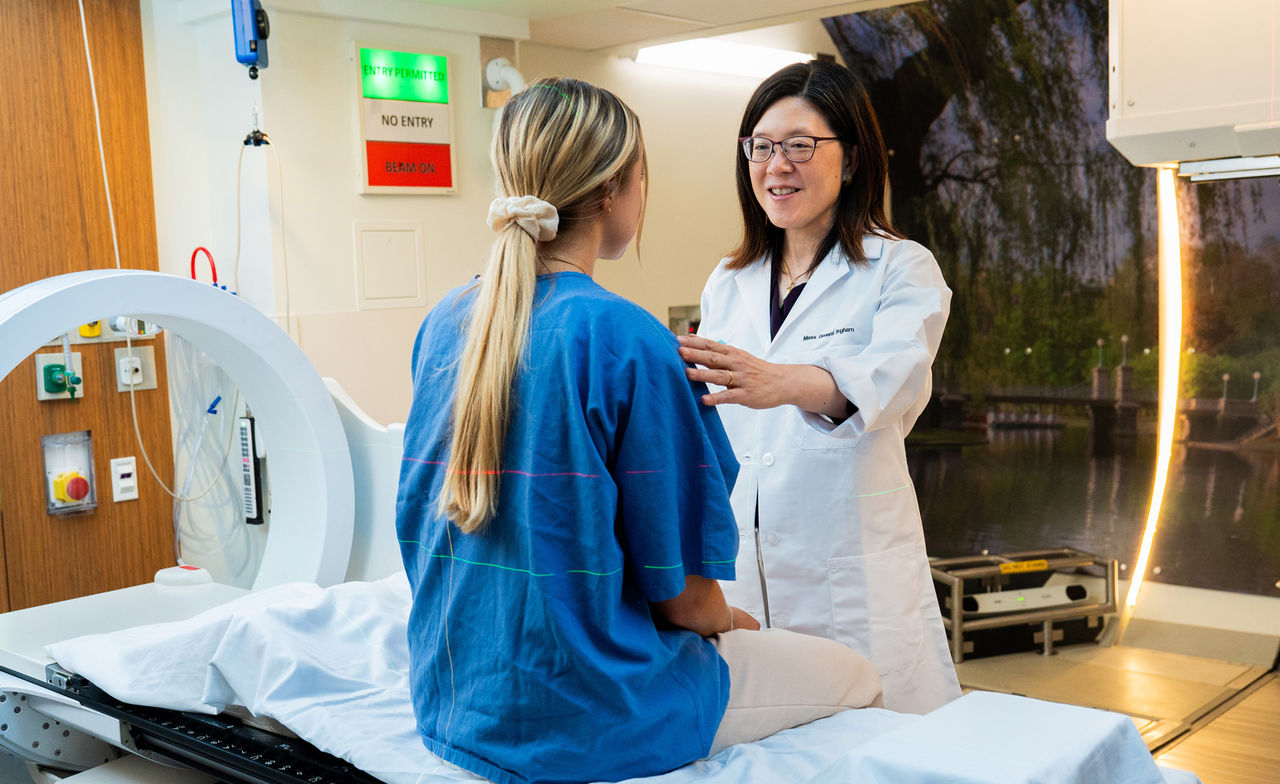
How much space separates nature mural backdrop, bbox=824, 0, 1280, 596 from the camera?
183 inches

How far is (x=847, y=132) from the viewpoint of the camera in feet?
6.06

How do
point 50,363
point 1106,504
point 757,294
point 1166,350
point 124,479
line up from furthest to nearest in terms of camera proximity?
1. point 1106,504
2. point 1166,350
3. point 124,479
4. point 50,363
5. point 757,294

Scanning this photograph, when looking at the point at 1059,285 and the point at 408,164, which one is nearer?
the point at 408,164

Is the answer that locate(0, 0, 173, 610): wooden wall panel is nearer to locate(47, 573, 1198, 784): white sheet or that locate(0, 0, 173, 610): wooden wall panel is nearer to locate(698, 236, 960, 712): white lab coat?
locate(47, 573, 1198, 784): white sheet

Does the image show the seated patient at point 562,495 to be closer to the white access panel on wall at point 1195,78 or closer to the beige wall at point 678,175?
the white access panel on wall at point 1195,78

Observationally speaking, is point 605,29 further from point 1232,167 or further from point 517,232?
point 517,232

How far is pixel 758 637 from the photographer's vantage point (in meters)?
1.43

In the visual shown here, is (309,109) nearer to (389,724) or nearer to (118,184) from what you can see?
(118,184)

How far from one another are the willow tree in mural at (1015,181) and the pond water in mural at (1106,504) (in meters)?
0.38

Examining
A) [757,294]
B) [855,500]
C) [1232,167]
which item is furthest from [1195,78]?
[855,500]

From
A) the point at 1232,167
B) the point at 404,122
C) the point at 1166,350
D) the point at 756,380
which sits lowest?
the point at 1166,350

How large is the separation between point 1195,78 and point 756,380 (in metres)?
1.81

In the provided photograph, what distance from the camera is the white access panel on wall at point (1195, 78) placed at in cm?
258

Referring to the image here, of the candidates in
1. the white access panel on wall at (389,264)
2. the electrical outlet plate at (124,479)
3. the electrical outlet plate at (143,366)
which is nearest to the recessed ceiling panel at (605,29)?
the white access panel on wall at (389,264)
